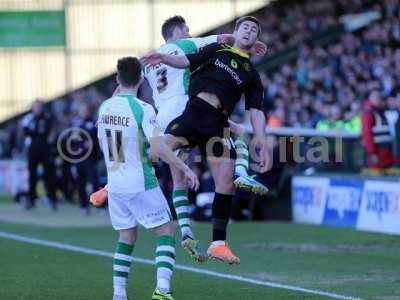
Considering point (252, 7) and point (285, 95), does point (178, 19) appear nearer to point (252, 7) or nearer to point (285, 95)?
point (285, 95)

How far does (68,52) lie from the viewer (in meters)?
39.1

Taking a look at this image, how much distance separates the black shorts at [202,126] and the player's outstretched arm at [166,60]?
0.47 meters

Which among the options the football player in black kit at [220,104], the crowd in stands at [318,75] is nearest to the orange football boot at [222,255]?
the football player in black kit at [220,104]

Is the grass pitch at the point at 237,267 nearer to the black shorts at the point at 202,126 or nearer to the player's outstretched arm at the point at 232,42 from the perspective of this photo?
the black shorts at the point at 202,126

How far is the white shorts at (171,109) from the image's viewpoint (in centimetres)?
1203

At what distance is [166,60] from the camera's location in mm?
10828

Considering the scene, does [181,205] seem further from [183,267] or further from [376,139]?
[376,139]

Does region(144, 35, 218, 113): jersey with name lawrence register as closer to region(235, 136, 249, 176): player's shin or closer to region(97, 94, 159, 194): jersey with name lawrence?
region(235, 136, 249, 176): player's shin

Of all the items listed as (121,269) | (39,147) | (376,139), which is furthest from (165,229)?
(39,147)

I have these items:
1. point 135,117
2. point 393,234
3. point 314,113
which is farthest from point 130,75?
point 314,113

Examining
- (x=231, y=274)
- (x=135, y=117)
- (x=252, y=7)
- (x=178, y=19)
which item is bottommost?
(x=231, y=274)

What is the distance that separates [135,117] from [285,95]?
16530 mm

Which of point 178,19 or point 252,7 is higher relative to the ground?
point 252,7

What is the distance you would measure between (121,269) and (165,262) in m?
0.39
